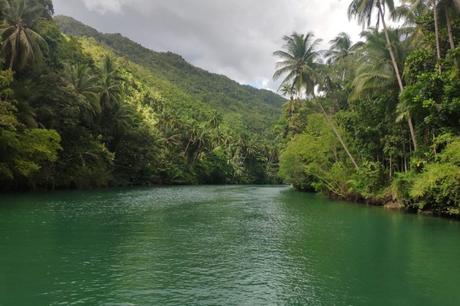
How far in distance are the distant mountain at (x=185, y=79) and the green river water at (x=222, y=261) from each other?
13364 centimetres

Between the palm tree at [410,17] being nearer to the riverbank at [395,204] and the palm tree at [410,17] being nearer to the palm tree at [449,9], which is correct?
the palm tree at [449,9]

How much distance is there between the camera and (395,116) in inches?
1201

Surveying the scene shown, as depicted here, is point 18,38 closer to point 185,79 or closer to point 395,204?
point 395,204

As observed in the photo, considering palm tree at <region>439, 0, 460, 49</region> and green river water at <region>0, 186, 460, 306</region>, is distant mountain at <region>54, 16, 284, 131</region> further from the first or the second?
green river water at <region>0, 186, 460, 306</region>

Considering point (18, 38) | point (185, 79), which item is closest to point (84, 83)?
point (18, 38)

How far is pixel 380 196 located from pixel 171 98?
97.0 meters

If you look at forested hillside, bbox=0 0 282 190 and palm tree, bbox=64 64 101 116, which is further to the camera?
palm tree, bbox=64 64 101 116

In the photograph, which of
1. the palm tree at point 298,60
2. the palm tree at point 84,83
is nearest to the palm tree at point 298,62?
the palm tree at point 298,60

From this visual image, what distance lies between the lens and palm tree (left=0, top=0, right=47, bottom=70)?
119 ft

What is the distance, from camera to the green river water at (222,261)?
32.4 feet

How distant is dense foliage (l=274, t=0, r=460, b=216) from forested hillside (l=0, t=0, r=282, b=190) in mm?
23170

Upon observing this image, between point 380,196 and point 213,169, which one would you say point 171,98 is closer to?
point 213,169

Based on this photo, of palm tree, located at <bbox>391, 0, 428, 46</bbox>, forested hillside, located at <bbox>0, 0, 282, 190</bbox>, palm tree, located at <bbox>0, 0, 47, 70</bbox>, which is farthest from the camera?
palm tree, located at <bbox>0, 0, 47, 70</bbox>

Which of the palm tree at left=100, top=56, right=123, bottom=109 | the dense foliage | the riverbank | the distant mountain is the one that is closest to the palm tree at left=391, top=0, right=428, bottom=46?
the dense foliage
